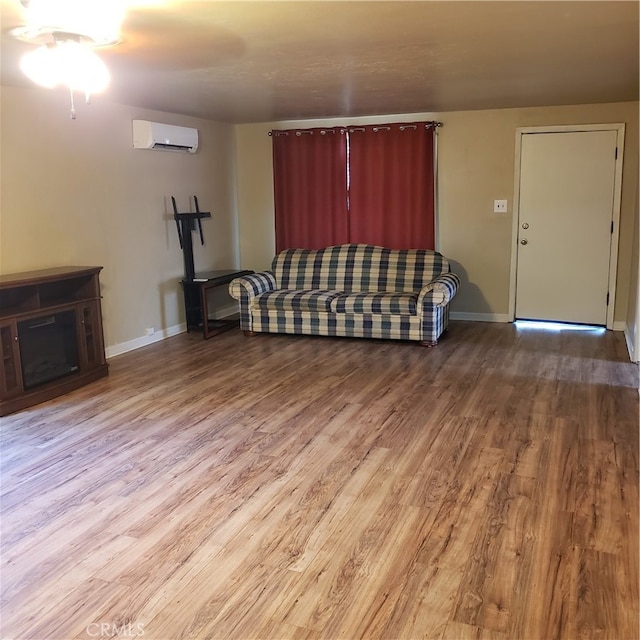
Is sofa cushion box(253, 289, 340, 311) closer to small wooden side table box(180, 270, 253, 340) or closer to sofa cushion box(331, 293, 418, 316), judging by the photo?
sofa cushion box(331, 293, 418, 316)

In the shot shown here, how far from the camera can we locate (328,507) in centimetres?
274

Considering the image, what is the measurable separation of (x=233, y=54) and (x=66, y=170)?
2.10 metres

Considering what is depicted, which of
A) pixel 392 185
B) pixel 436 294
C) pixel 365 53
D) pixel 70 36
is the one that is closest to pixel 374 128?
pixel 392 185

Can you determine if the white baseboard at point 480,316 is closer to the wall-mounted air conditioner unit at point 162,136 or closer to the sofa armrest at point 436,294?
the sofa armrest at point 436,294

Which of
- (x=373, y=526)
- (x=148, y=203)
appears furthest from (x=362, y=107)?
(x=373, y=526)

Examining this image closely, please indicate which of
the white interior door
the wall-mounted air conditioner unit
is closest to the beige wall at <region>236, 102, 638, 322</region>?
the white interior door

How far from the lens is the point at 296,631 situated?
196 centimetres

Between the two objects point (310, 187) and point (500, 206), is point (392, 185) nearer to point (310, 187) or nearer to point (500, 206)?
point (310, 187)

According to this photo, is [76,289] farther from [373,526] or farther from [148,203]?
[373,526]

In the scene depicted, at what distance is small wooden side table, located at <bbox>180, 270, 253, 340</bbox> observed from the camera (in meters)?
6.00

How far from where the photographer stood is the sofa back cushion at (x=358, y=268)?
612 cm

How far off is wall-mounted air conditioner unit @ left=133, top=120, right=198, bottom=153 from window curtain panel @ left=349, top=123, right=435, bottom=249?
178 cm

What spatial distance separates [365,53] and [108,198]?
111 inches

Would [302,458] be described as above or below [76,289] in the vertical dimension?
below
